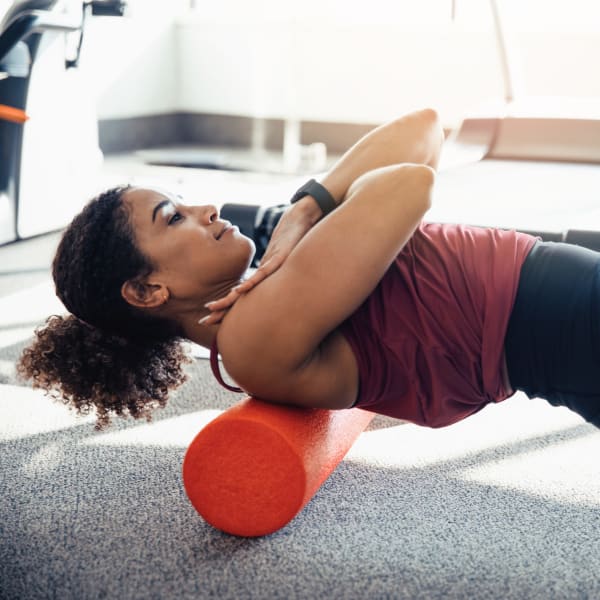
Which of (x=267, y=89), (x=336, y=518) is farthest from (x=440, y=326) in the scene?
(x=267, y=89)

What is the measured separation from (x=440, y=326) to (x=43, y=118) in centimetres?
287

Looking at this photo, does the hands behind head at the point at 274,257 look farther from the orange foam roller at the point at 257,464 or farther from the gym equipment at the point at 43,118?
the gym equipment at the point at 43,118

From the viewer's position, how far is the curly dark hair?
4.14ft

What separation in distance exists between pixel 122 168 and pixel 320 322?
13.9ft

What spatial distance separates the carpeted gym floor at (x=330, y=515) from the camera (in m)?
1.26

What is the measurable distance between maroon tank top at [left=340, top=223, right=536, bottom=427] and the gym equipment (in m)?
2.38

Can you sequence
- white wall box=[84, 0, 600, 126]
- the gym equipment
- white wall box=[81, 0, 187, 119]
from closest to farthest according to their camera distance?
the gym equipment
white wall box=[84, 0, 600, 126]
white wall box=[81, 0, 187, 119]

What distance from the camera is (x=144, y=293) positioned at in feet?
4.17

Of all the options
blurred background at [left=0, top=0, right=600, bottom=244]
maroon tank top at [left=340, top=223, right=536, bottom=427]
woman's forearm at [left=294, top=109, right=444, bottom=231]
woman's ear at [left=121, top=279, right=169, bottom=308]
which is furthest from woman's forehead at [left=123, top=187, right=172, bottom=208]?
blurred background at [left=0, top=0, right=600, bottom=244]

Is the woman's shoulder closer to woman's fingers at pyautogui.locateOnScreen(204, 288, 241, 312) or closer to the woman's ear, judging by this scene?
woman's fingers at pyautogui.locateOnScreen(204, 288, 241, 312)

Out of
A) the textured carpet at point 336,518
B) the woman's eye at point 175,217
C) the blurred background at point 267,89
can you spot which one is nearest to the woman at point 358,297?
the woman's eye at point 175,217

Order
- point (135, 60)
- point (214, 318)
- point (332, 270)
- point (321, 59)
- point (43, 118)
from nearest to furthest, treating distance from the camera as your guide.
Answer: point (332, 270), point (214, 318), point (43, 118), point (321, 59), point (135, 60)

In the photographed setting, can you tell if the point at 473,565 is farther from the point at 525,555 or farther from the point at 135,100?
the point at 135,100

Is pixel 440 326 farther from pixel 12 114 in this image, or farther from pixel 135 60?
pixel 135 60
